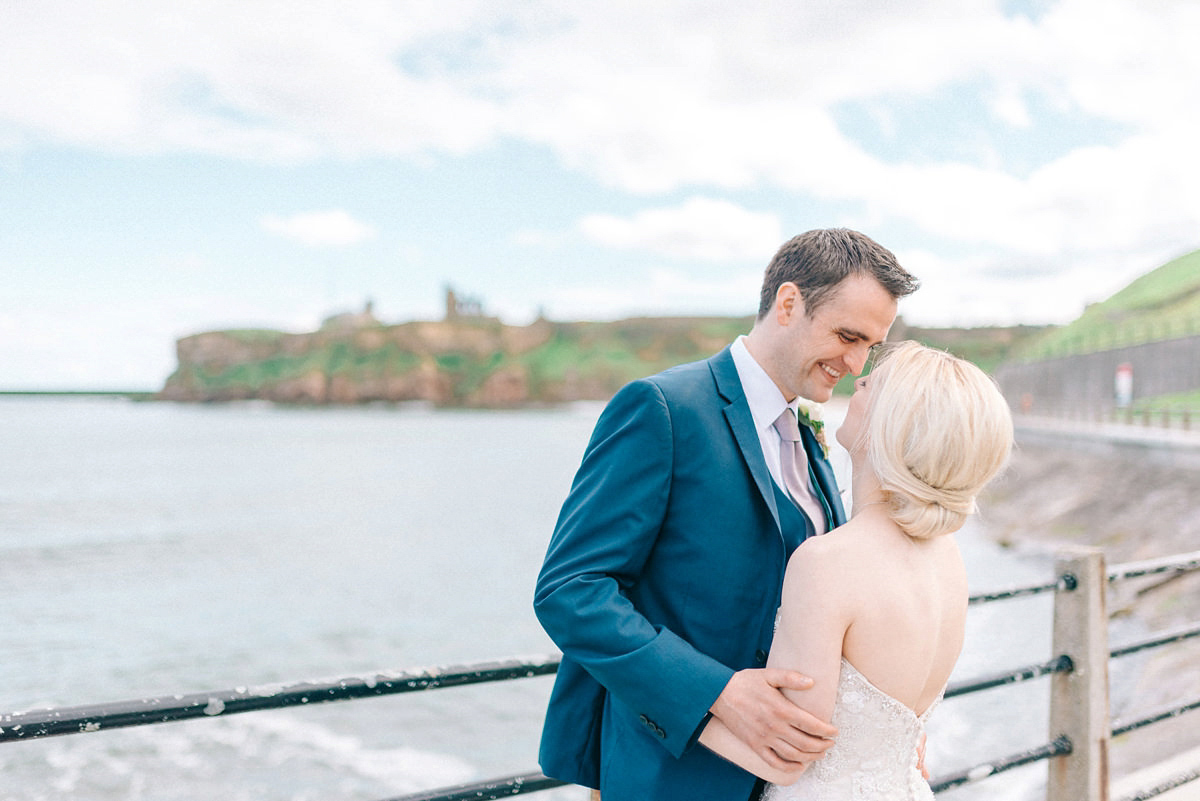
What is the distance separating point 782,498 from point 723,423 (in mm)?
188

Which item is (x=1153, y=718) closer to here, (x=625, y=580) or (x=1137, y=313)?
(x=625, y=580)

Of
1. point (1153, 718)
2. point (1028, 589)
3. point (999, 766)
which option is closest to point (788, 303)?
point (1028, 589)

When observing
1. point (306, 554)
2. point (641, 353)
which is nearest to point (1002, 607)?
point (306, 554)

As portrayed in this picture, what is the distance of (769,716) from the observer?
1.44 metres

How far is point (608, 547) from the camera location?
1.46m

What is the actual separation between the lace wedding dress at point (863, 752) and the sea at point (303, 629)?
0.67m

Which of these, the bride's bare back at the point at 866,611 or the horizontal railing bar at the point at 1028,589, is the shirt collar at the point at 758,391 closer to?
the bride's bare back at the point at 866,611

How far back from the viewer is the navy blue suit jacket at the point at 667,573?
1.43 meters

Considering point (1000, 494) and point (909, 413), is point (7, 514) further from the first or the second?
point (909, 413)

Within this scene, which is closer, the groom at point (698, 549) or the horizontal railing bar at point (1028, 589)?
the groom at point (698, 549)

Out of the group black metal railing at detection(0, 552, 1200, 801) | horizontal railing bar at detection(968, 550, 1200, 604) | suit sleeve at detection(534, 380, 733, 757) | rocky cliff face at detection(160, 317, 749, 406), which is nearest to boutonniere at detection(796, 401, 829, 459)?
suit sleeve at detection(534, 380, 733, 757)

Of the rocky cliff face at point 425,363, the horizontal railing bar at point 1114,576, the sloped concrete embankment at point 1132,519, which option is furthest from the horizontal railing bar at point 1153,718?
the rocky cliff face at point 425,363

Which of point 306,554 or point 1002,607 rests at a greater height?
point 1002,607

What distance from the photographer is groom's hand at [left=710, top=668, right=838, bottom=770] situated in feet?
4.71
